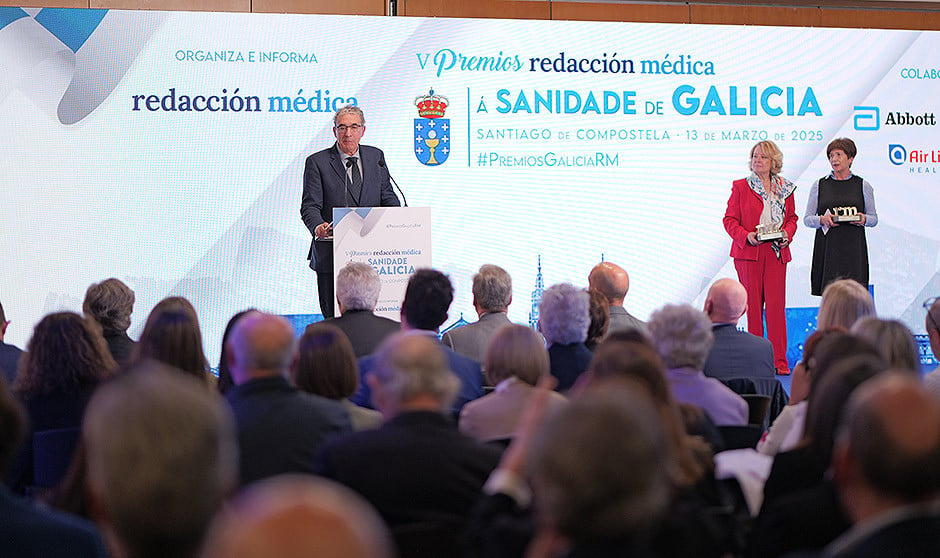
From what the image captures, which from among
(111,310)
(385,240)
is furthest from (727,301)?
(385,240)

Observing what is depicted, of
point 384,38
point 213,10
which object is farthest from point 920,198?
point 213,10

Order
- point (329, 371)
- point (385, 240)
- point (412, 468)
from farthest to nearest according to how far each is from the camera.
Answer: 1. point (385, 240)
2. point (329, 371)
3. point (412, 468)

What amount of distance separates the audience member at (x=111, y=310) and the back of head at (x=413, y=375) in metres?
2.48

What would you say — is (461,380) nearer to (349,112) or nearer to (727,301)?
(727,301)

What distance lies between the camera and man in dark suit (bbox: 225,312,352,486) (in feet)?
9.66

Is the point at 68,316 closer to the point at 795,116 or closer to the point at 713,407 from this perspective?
the point at 713,407

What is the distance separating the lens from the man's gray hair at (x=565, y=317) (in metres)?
4.48

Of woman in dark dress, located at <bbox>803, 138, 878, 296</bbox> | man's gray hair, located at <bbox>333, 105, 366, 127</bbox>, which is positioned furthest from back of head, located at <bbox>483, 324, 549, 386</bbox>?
woman in dark dress, located at <bbox>803, 138, 878, 296</bbox>

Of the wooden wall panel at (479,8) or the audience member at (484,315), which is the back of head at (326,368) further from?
the wooden wall panel at (479,8)

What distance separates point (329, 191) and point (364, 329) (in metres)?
3.23

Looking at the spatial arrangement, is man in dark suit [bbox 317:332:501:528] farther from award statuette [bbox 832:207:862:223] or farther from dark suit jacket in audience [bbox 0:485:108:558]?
award statuette [bbox 832:207:862:223]

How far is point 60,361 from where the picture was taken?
3676mm

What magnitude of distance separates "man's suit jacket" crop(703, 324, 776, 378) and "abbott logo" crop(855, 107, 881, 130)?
17.0 ft

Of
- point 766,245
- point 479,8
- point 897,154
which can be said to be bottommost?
point 766,245
